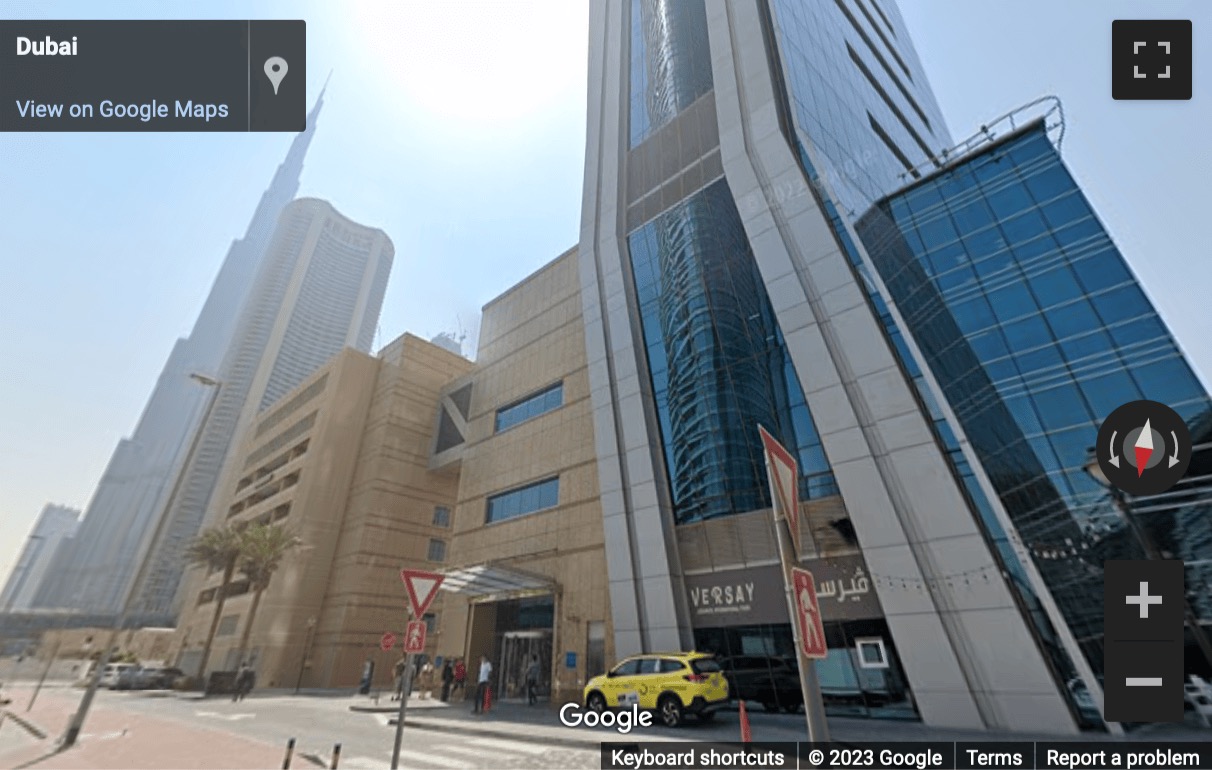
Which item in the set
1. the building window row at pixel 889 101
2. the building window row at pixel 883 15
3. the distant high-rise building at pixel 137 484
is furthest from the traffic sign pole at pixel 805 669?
the distant high-rise building at pixel 137 484

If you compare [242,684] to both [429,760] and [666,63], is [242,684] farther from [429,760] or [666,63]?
[666,63]

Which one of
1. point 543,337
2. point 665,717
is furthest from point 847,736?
point 543,337

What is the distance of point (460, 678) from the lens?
940 inches

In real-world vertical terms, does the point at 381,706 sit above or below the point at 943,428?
below

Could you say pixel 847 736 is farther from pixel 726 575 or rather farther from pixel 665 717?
pixel 726 575

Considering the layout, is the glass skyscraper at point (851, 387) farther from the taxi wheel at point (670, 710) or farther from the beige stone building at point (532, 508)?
the taxi wheel at point (670, 710)

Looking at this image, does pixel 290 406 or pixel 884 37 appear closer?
pixel 884 37

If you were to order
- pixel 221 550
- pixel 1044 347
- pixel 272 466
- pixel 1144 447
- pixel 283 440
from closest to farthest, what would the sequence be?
pixel 1144 447 < pixel 1044 347 < pixel 221 550 < pixel 283 440 < pixel 272 466

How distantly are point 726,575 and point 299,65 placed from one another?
1736 cm

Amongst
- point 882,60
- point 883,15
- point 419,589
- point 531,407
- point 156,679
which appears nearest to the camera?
point 419,589

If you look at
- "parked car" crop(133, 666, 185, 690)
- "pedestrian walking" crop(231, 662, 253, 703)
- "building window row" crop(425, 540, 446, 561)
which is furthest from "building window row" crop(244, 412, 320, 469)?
"pedestrian walking" crop(231, 662, 253, 703)

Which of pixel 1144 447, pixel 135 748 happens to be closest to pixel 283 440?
pixel 135 748

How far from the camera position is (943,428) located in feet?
49.0

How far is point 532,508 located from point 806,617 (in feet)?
76.4
